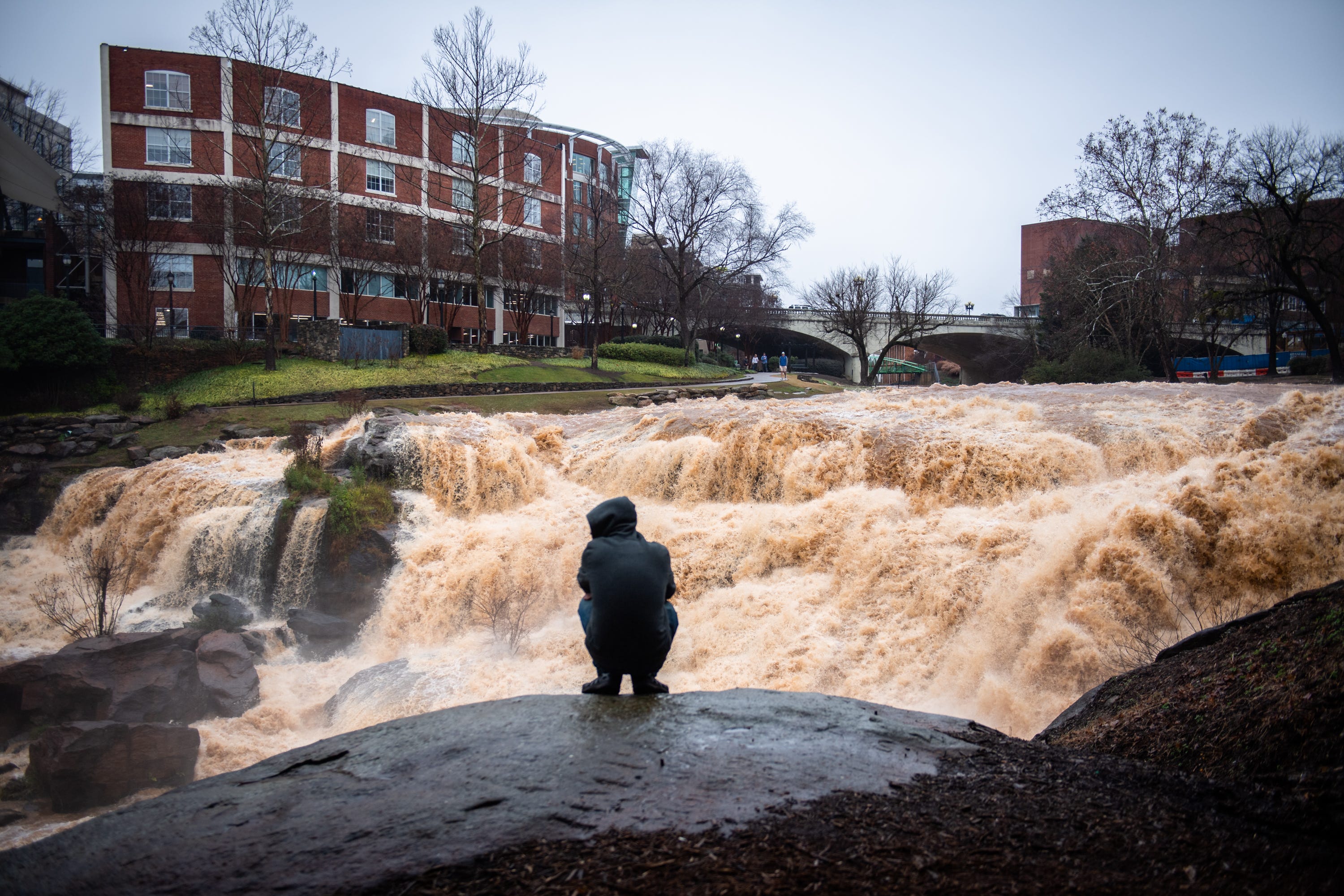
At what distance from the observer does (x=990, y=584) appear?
927 centimetres

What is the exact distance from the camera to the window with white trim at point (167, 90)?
32.8m

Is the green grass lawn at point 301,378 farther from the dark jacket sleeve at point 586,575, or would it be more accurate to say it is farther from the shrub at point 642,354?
the dark jacket sleeve at point 586,575

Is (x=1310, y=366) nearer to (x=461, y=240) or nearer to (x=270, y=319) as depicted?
(x=461, y=240)

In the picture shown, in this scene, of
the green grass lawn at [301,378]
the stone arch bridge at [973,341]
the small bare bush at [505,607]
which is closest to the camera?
the small bare bush at [505,607]

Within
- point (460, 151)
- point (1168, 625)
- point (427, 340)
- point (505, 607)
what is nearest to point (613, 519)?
point (1168, 625)

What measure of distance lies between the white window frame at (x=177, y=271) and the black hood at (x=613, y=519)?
34.9m

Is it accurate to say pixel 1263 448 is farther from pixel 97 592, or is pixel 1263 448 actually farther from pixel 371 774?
pixel 97 592

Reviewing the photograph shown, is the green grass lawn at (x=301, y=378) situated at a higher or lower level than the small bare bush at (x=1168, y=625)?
higher

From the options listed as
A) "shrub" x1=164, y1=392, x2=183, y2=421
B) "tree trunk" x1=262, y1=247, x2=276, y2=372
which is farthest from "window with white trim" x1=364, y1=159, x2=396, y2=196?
"shrub" x1=164, y1=392, x2=183, y2=421

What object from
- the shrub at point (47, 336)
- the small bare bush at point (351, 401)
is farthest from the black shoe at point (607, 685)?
the shrub at point (47, 336)

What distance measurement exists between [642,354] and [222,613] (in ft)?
82.6

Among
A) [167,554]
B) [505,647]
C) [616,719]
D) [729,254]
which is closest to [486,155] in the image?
[729,254]

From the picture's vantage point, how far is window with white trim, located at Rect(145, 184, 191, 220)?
31.5m

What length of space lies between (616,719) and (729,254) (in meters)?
37.8
